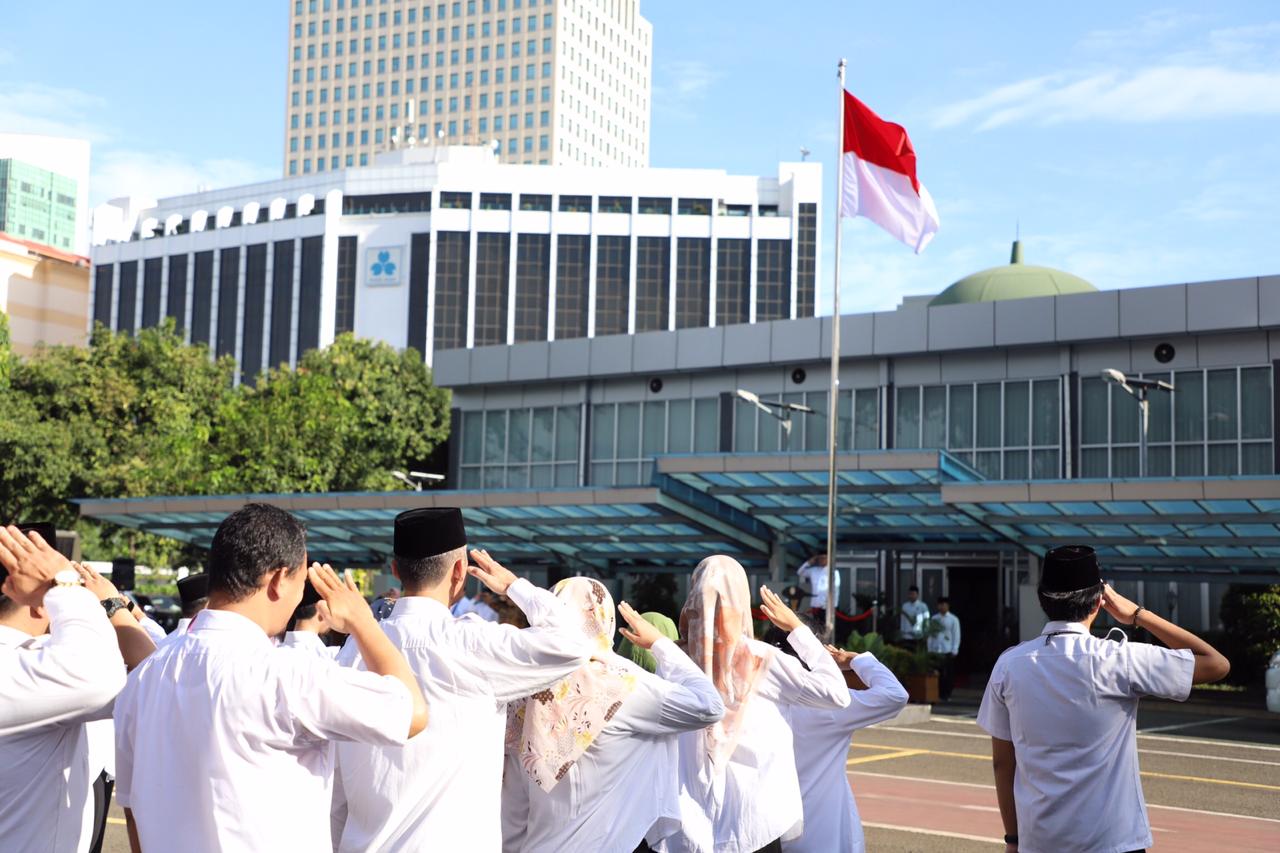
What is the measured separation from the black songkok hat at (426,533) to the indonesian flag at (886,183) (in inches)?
771

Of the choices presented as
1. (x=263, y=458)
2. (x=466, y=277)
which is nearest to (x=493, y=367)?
(x=263, y=458)

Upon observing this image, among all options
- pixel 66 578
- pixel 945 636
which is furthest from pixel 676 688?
pixel 945 636

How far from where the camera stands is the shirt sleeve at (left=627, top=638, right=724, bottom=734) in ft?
16.4

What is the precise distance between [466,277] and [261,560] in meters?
106

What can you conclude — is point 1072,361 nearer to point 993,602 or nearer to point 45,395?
point 993,602

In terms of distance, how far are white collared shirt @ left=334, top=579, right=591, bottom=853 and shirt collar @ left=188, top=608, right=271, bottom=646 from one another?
0.86 meters

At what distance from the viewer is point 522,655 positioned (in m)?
4.40

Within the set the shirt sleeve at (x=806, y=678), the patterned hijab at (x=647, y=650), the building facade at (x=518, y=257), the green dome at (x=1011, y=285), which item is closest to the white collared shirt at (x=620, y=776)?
the patterned hijab at (x=647, y=650)

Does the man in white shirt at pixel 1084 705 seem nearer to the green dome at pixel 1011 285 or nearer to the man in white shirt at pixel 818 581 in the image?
the man in white shirt at pixel 818 581

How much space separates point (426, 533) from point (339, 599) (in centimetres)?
84

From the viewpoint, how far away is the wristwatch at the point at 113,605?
160 inches

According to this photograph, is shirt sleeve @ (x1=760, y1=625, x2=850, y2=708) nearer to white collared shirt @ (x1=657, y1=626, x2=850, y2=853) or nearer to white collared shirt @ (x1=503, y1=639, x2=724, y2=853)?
white collared shirt @ (x1=657, y1=626, x2=850, y2=853)

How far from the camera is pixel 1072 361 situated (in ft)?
113

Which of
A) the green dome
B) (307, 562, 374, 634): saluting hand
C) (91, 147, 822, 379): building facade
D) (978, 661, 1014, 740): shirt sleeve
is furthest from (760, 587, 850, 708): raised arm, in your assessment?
(91, 147, 822, 379): building facade
